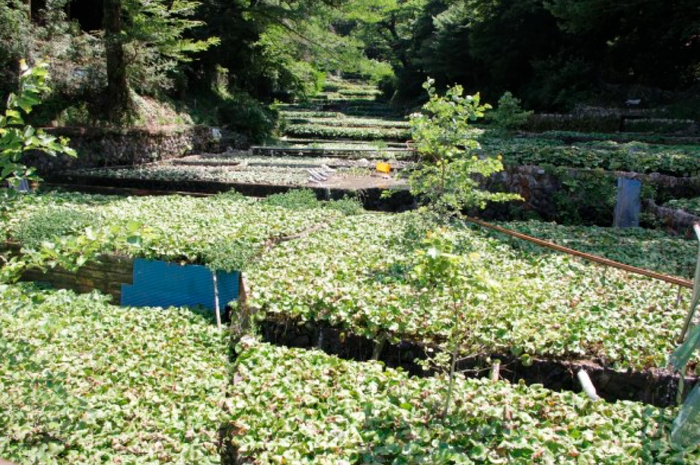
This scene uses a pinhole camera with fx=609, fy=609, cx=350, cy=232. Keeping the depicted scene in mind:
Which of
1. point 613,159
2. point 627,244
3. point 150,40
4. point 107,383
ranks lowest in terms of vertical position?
point 107,383

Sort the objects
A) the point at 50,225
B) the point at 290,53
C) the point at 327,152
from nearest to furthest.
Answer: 1. the point at 50,225
2. the point at 327,152
3. the point at 290,53

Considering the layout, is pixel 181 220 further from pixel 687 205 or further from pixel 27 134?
pixel 687 205

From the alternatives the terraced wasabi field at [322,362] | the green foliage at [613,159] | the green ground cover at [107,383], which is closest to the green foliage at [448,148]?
the terraced wasabi field at [322,362]

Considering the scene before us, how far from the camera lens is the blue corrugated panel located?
707 cm

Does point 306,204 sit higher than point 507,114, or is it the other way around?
point 507,114

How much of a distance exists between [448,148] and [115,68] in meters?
11.1

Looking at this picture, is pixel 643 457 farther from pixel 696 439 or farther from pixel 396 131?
pixel 396 131

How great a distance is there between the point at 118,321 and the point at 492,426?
4329 mm

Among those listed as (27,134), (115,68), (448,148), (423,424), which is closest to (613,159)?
(448,148)

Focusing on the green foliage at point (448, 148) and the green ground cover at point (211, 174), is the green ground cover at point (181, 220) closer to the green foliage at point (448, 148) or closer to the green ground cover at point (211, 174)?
the green foliage at point (448, 148)

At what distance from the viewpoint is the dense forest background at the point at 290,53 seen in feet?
49.5

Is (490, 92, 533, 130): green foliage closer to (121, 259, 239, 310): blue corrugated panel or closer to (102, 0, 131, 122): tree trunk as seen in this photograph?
(102, 0, 131, 122): tree trunk

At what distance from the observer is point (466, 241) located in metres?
7.91

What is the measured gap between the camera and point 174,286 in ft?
23.8
